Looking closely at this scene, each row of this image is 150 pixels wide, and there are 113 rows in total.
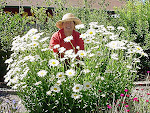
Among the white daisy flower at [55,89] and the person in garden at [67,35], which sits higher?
the person in garden at [67,35]

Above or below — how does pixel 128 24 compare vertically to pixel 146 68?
above

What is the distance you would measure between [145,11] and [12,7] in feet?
33.1

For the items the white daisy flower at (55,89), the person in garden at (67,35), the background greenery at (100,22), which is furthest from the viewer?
the background greenery at (100,22)

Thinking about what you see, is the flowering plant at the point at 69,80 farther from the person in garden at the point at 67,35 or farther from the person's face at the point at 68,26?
the person's face at the point at 68,26

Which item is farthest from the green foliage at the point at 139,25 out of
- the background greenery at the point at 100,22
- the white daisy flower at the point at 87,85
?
the white daisy flower at the point at 87,85

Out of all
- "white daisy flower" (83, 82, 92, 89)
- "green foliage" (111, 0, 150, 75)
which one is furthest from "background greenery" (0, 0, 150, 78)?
"white daisy flower" (83, 82, 92, 89)

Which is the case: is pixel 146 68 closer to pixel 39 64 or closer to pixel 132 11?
pixel 132 11

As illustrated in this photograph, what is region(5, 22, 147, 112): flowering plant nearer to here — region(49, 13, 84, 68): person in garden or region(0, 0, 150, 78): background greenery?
region(49, 13, 84, 68): person in garden

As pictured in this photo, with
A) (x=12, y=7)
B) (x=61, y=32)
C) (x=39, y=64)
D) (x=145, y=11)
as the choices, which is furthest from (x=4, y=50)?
(x=12, y=7)

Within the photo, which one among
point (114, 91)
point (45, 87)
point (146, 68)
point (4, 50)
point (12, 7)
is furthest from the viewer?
point (12, 7)

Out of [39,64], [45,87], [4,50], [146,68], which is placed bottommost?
[146,68]

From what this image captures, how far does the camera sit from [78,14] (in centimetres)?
694

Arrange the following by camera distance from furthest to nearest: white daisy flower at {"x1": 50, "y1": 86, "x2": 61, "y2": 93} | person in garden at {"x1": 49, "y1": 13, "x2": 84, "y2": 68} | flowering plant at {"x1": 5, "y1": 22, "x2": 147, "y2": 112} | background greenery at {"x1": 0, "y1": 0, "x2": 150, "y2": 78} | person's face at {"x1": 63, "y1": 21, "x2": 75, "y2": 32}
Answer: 1. background greenery at {"x1": 0, "y1": 0, "x2": 150, "y2": 78}
2. person's face at {"x1": 63, "y1": 21, "x2": 75, "y2": 32}
3. person in garden at {"x1": 49, "y1": 13, "x2": 84, "y2": 68}
4. flowering plant at {"x1": 5, "y1": 22, "x2": 147, "y2": 112}
5. white daisy flower at {"x1": 50, "y1": 86, "x2": 61, "y2": 93}

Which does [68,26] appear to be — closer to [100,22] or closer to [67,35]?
[67,35]
